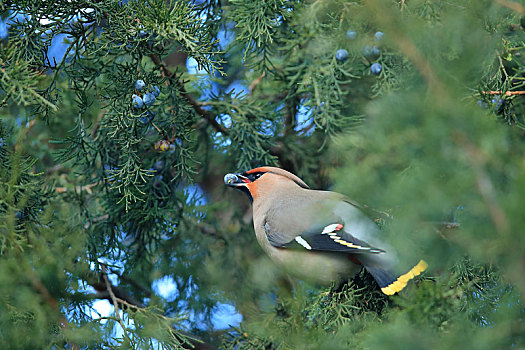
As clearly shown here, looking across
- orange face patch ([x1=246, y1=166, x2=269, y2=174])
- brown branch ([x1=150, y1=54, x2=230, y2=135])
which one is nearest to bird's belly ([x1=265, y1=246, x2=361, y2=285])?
orange face patch ([x1=246, y1=166, x2=269, y2=174])

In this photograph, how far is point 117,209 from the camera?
2676 mm

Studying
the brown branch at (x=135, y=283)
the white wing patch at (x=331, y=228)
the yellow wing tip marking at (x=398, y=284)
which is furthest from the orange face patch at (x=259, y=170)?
the yellow wing tip marking at (x=398, y=284)

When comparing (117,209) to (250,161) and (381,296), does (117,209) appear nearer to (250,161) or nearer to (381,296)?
(250,161)

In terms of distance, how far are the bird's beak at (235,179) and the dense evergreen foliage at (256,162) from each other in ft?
0.31

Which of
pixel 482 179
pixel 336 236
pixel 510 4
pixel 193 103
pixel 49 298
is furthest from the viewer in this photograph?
pixel 193 103

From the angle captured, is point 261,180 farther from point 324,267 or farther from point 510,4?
point 510,4

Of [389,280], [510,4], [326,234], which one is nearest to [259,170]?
[326,234]

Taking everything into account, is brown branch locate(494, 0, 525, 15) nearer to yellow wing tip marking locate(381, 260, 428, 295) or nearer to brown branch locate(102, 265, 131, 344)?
yellow wing tip marking locate(381, 260, 428, 295)

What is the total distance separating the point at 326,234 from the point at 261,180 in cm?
66

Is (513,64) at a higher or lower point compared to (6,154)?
lower

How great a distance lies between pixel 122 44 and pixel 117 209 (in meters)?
0.79

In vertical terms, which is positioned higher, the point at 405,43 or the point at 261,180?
the point at 405,43

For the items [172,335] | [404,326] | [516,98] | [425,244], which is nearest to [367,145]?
[425,244]

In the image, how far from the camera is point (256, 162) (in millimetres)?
3145
